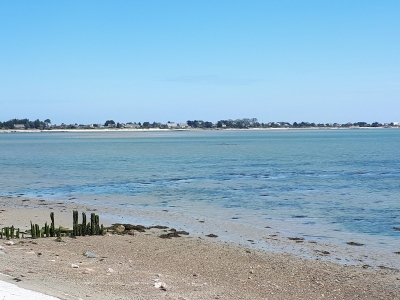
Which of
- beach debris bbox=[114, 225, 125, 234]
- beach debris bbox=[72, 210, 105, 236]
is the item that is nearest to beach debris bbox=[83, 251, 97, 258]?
beach debris bbox=[72, 210, 105, 236]

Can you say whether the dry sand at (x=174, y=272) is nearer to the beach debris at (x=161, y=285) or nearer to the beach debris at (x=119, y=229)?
the beach debris at (x=161, y=285)

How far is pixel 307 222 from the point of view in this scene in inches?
990

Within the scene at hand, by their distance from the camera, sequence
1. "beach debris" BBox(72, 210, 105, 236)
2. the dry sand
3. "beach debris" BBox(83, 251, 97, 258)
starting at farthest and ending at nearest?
1. "beach debris" BBox(72, 210, 105, 236)
2. "beach debris" BBox(83, 251, 97, 258)
3. the dry sand

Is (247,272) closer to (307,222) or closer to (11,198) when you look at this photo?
(307,222)

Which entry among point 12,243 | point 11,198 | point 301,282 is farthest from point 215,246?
point 11,198

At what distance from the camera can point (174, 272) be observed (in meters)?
15.2

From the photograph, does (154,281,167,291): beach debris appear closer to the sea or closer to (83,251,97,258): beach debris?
(83,251,97,258): beach debris

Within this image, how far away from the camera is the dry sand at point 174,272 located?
12.8 meters

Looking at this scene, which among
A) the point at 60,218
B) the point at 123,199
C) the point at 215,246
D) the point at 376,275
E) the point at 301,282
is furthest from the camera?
the point at 123,199

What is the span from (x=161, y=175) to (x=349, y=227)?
28.3m

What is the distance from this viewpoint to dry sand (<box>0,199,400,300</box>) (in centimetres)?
1277

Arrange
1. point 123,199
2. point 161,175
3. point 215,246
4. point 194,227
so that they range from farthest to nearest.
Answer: point 161,175
point 123,199
point 194,227
point 215,246

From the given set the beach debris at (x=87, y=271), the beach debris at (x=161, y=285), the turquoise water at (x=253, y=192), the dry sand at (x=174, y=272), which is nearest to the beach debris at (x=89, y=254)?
the dry sand at (x=174, y=272)

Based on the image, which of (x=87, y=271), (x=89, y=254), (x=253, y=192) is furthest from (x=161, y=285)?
(x=253, y=192)
